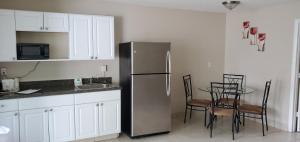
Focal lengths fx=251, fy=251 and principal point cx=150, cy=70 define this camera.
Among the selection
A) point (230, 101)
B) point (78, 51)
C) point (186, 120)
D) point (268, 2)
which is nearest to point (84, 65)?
point (78, 51)

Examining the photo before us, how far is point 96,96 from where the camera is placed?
12.3ft

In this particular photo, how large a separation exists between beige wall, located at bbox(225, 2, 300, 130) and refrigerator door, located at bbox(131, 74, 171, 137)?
2.03 m

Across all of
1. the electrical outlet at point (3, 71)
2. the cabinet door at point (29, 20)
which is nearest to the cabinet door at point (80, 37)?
the cabinet door at point (29, 20)

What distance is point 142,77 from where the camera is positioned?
155 inches

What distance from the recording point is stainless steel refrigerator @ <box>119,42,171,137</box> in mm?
3893

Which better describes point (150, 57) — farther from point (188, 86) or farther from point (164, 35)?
point (188, 86)

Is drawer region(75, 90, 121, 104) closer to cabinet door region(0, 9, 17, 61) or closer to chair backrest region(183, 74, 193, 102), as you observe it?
cabinet door region(0, 9, 17, 61)

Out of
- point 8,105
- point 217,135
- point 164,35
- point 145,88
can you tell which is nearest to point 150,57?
point 145,88

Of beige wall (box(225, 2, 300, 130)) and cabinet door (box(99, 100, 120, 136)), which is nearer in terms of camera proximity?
cabinet door (box(99, 100, 120, 136))

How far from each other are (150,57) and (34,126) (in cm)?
192

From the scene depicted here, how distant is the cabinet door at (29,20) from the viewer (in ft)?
11.2

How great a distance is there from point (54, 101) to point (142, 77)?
1.33m

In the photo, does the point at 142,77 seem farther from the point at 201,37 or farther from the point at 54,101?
the point at 201,37

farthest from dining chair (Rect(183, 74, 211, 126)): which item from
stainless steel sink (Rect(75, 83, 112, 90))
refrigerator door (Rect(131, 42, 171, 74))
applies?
stainless steel sink (Rect(75, 83, 112, 90))
